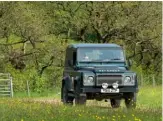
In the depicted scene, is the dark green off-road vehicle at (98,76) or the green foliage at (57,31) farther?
the green foliage at (57,31)

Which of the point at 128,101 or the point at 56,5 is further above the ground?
the point at 56,5

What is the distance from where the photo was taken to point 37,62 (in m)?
40.9

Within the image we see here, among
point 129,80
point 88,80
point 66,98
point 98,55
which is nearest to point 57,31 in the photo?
point 66,98

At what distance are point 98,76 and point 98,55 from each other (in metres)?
1.51

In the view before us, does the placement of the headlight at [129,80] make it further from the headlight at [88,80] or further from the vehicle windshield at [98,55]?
the vehicle windshield at [98,55]

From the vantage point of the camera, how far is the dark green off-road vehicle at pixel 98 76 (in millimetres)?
19125

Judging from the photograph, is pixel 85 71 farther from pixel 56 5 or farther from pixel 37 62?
pixel 56 5

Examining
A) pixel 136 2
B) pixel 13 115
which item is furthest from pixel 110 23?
pixel 13 115

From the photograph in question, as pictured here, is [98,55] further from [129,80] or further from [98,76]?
[129,80]

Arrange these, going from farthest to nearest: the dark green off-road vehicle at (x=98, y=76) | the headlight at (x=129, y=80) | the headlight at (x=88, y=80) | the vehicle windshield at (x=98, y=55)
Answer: the vehicle windshield at (x=98, y=55)
the headlight at (x=129, y=80)
the dark green off-road vehicle at (x=98, y=76)
the headlight at (x=88, y=80)

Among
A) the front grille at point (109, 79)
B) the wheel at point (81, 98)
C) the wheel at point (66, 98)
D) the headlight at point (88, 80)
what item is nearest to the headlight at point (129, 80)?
Result: the front grille at point (109, 79)

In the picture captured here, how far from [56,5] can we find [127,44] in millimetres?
6516

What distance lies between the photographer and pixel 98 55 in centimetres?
2045

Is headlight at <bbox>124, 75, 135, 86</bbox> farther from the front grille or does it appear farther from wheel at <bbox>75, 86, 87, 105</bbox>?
wheel at <bbox>75, 86, 87, 105</bbox>
